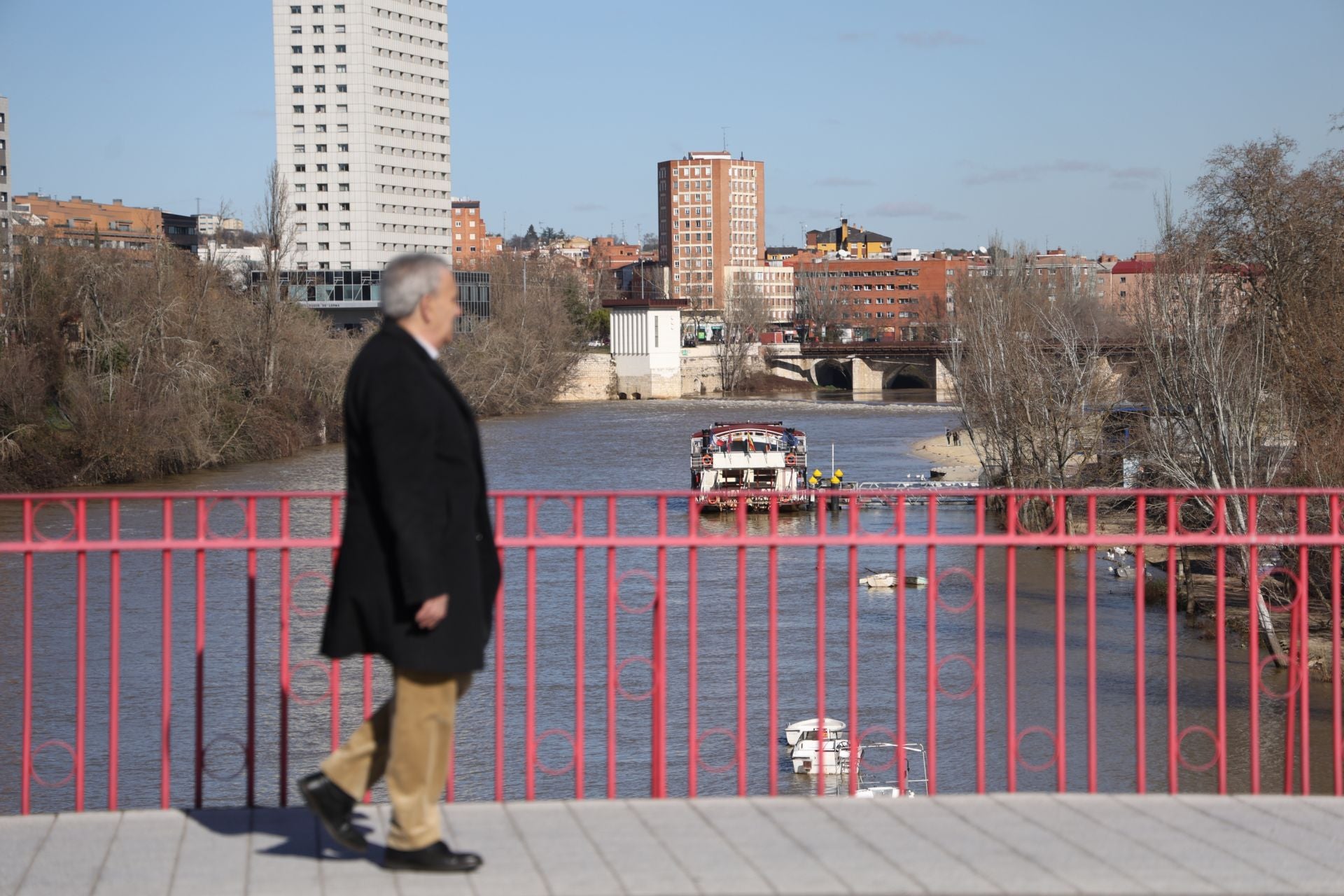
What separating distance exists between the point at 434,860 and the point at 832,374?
106703mm

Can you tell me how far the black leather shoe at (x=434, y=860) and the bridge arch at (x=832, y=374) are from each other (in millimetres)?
102594

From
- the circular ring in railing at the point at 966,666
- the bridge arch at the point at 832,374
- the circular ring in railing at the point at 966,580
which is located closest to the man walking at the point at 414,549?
the circular ring in railing at the point at 966,580

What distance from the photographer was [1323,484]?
76.1ft

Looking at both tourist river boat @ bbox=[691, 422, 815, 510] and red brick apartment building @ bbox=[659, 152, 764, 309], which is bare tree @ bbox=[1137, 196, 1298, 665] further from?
red brick apartment building @ bbox=[659, 152, 764, 309]

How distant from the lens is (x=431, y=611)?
13.2 feet

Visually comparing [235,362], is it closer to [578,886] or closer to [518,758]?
[518,758]

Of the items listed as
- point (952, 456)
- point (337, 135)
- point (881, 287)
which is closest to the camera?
point (952, 456)

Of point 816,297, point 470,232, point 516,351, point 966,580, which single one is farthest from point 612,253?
point 966,580

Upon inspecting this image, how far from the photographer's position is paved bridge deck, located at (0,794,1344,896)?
13.9 ft

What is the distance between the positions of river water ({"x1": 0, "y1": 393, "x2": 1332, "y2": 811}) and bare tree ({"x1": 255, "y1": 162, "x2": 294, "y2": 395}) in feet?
52.9

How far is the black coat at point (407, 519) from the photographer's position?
158 inches

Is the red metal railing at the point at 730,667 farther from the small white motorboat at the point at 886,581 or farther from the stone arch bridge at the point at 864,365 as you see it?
the stone arch bridge at the point at 864,365

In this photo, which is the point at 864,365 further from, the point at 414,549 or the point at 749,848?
the point at 414,549

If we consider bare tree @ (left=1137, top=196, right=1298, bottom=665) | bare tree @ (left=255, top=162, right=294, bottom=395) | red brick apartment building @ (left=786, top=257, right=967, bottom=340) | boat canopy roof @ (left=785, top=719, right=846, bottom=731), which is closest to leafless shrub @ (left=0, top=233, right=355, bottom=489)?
bare tree @ (left=255, top=162, right=294, bottom=395)
